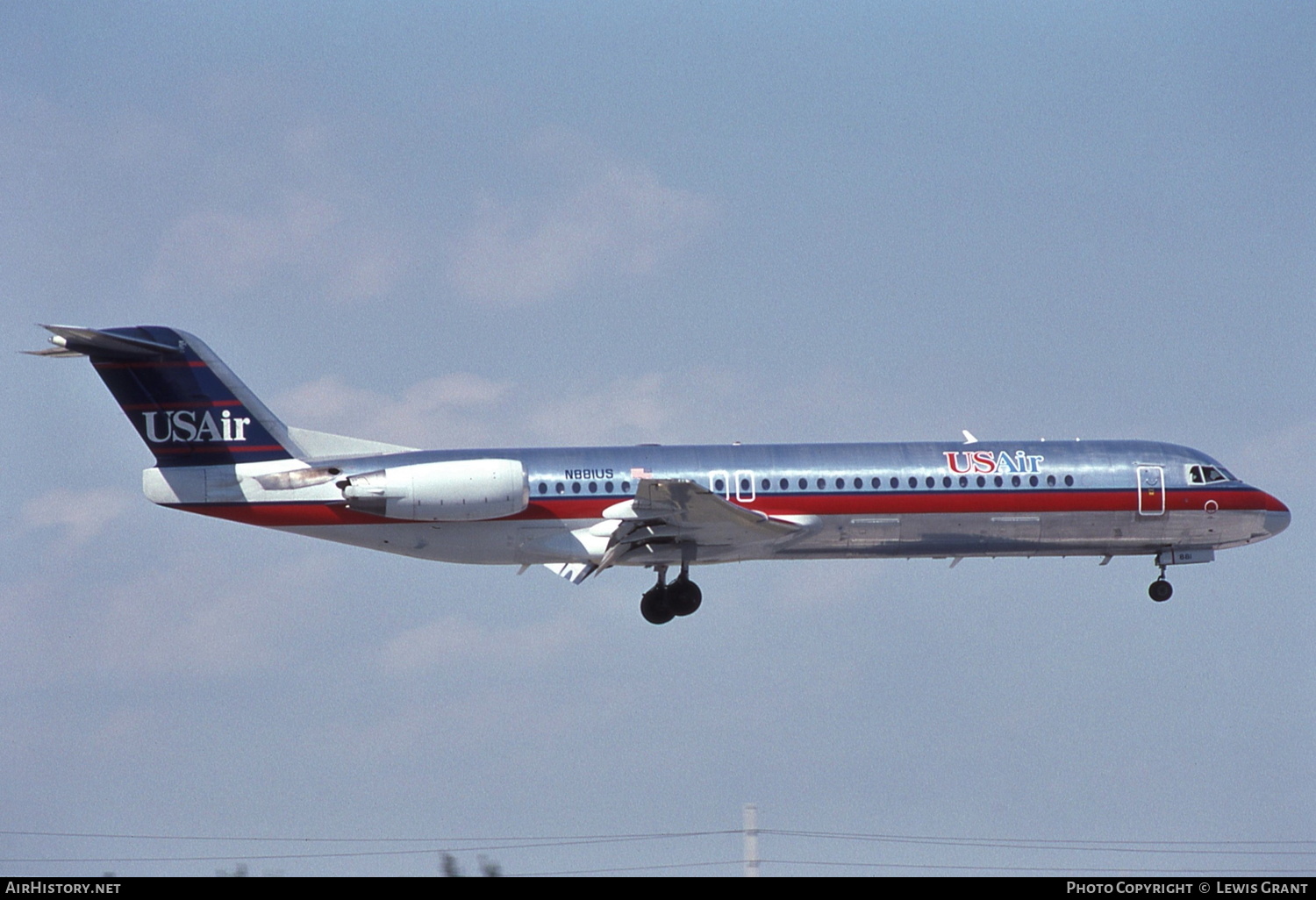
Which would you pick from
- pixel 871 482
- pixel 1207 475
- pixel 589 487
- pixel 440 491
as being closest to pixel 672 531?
pixel 589 487

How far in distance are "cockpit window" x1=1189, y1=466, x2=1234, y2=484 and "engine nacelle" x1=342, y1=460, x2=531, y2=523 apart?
563 inches

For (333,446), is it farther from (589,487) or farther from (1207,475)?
(1207,475)

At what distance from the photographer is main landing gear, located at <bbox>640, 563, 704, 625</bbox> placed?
33531mm

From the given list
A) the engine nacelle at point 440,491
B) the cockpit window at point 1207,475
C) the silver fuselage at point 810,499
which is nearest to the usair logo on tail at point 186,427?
the silver fuselage at point 810,499

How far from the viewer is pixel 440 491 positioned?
1216 inches

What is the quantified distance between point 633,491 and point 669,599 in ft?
8.49

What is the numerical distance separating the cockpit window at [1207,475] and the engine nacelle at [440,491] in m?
14.3

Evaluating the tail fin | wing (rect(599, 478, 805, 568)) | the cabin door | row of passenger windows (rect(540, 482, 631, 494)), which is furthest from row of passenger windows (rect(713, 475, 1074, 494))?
the tail fin

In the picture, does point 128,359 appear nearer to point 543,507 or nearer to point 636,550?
point 543,507

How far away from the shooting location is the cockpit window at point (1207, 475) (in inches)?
1369
